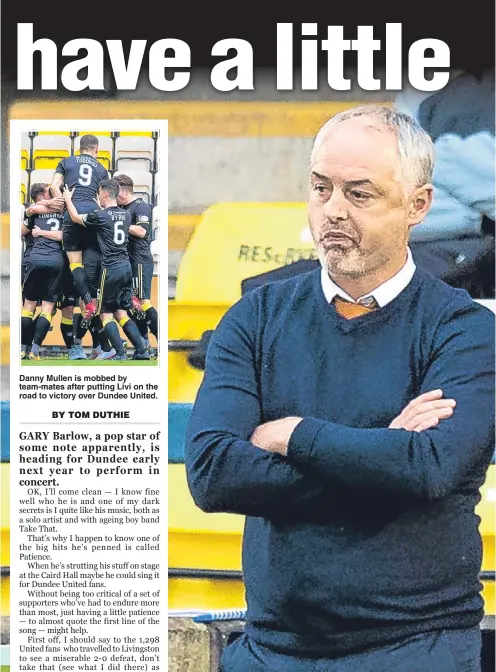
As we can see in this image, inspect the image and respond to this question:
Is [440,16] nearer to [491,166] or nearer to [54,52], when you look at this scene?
[491,166]

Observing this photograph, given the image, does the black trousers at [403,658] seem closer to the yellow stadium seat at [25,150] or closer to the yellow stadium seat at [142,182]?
the yellow stadium seat at [142,182]

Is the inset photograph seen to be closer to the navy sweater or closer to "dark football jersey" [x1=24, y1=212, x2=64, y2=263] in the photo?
"dark football jersey" [x1=24, y1=212, x2=64, y2=263]

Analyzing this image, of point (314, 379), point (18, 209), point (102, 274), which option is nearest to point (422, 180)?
point (314, 379)

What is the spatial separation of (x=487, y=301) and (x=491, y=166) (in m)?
0.41

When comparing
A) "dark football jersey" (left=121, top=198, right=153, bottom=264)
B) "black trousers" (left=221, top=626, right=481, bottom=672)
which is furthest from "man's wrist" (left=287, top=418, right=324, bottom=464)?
"dark football jersey" (left=121, top=198, right=153, bottom=264)

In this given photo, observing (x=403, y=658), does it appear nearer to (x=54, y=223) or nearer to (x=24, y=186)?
(x=54, y=223)

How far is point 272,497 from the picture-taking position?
272 cm

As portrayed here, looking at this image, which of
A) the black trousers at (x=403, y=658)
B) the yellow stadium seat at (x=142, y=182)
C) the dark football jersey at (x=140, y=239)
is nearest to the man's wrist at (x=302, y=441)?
the black trousers at (x=403, y=658)

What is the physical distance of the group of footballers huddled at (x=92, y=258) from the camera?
2.96 meters

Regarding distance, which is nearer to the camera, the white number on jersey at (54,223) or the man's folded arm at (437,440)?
the man's folded arm at (437,440)

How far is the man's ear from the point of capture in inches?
113

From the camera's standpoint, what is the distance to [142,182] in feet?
9.72

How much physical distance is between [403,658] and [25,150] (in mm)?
1873

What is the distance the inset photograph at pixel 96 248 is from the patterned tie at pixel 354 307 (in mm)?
561
